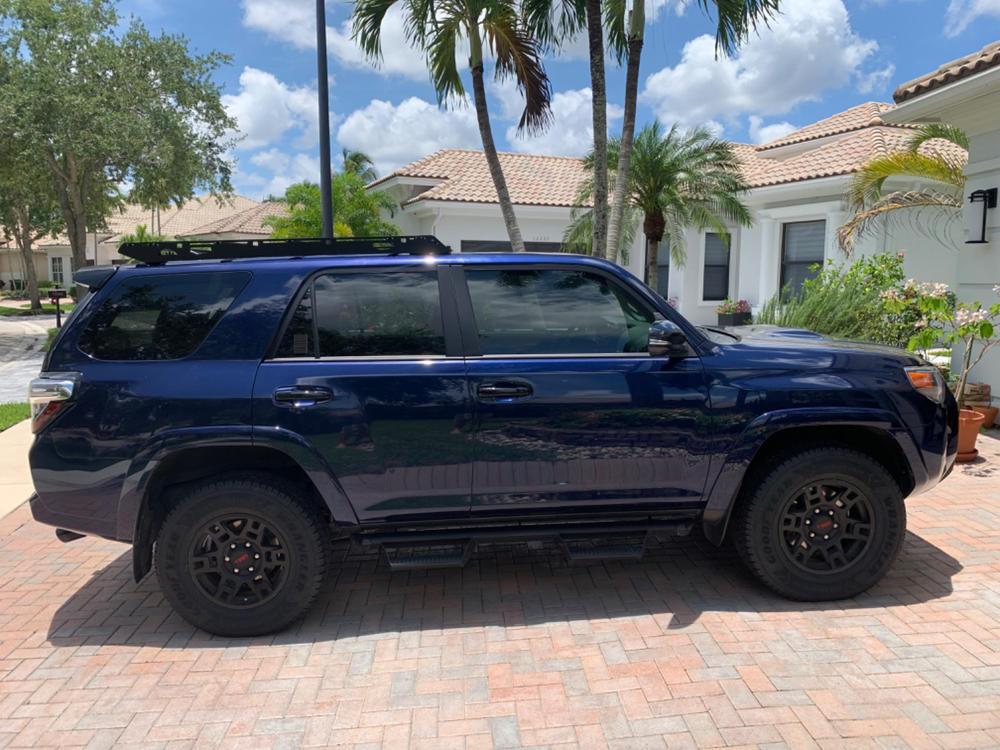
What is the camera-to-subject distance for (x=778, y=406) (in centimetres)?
365

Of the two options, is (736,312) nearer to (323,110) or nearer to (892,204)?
(892,204)

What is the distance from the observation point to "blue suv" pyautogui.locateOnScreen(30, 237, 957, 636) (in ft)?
11.2

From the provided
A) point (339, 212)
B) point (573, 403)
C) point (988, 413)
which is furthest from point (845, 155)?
point (573, 403)

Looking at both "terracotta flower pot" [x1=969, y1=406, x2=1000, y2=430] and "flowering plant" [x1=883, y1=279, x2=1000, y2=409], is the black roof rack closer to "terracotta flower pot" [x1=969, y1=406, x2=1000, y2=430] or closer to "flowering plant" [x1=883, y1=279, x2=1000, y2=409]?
"flowering plant" [x1=883, y1=279, x2=1000, y2=409]

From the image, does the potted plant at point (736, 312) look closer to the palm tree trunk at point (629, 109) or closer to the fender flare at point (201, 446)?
the palm tree trunk at point (629, 109)

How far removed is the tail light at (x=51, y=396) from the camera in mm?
3377

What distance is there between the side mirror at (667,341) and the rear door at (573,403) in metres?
0.06

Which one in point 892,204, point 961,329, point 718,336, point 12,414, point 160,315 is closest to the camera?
point 160,315

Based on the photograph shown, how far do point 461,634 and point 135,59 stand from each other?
1966 centimetres

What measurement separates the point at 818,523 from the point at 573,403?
150 cm

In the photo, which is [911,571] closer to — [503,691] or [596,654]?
[596,654]

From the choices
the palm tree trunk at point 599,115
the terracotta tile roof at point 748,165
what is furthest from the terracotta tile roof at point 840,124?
the palm tree trunk at point 599,115

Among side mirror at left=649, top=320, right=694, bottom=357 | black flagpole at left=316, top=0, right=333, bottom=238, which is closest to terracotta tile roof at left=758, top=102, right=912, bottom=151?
black flagpole at left=316, top=0, right=333, bottom=238

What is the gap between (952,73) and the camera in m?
7.11
